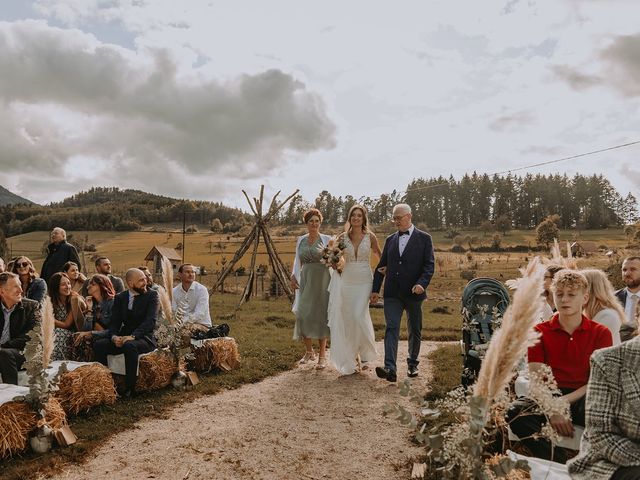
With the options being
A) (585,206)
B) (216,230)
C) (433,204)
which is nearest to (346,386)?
(216,230)

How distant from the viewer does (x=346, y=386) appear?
671 cm

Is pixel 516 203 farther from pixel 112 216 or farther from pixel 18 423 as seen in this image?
pixel 18 423

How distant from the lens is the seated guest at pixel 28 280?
7.34 metres

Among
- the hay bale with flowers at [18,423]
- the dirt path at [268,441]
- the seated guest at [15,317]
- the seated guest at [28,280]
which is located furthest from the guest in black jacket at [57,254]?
the hay bale with flowers at [18,423]

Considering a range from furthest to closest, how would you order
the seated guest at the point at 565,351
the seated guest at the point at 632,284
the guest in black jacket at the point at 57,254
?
the guest in black jacket at the point at 57,254 < the seated guest at the point at 632,284 < the seated guest at the point at 565,351

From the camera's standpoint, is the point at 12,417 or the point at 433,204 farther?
the point at 433,204

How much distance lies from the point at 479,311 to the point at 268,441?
2.75 m

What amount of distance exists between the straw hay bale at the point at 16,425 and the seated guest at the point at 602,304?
15.4ft

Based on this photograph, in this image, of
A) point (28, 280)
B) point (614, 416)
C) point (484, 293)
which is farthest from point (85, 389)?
point (614, 416)

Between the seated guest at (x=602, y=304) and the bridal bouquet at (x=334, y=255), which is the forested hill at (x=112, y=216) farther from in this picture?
the seated guest at (x=602, y=304)

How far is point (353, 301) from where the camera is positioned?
7422 millimetres

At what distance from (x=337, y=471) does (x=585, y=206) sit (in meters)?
43.3

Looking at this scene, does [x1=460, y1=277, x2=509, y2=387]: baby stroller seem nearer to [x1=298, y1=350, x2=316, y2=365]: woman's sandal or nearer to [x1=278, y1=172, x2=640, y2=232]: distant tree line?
[x1=298, y1=350, x2=316, y2=365]: woman's sandal

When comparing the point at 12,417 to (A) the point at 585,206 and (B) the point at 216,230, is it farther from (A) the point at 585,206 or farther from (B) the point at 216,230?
(A) the point at 585,206
